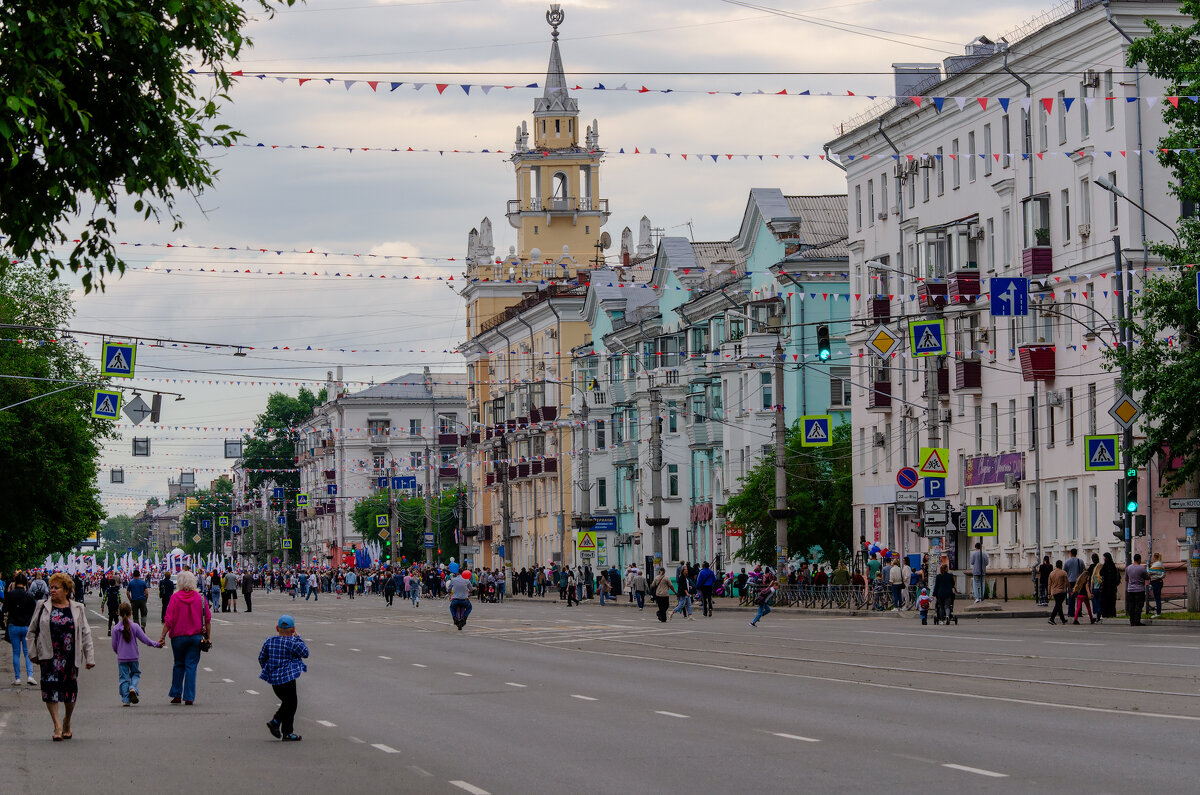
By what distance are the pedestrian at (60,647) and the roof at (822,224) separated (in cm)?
5426

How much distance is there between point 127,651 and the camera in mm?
23562

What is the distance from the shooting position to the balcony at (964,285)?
58.9 m

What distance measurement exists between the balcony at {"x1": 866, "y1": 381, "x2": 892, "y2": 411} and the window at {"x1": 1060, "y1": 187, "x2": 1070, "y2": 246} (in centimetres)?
1341

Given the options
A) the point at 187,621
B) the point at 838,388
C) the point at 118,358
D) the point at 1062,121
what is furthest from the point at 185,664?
the point at 838,388

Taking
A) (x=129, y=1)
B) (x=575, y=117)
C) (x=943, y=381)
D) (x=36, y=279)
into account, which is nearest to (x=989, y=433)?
(x=943, y=381)

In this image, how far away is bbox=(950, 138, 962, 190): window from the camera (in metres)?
62.1

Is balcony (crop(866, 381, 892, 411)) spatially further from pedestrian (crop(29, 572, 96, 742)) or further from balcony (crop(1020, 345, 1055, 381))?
pedestrian (crop(29, 572, 96, 742))

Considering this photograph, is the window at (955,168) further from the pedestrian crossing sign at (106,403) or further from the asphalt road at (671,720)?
the pedestrian crossing sign at (106,403)

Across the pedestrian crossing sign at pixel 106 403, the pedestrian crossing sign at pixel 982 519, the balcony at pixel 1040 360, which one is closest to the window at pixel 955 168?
the balcony at pixel 1040 360

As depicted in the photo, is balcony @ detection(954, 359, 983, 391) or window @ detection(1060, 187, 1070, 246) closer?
window @ detection(1060, 187, 1070, 246)

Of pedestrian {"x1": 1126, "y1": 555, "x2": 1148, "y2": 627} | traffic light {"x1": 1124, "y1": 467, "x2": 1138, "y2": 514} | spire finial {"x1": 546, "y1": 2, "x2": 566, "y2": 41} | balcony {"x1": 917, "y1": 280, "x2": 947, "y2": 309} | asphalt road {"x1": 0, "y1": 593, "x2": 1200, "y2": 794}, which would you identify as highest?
spire finial {"x1": 546, "y1": 2, "x2": 566, "y2": 41}

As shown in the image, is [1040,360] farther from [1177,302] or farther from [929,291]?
[1177,302]

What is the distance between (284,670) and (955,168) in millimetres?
47546

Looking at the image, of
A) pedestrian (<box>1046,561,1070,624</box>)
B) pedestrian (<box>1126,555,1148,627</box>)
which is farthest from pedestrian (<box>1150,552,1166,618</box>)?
pedestrian (<box>1046,561,1070,624</box>)
